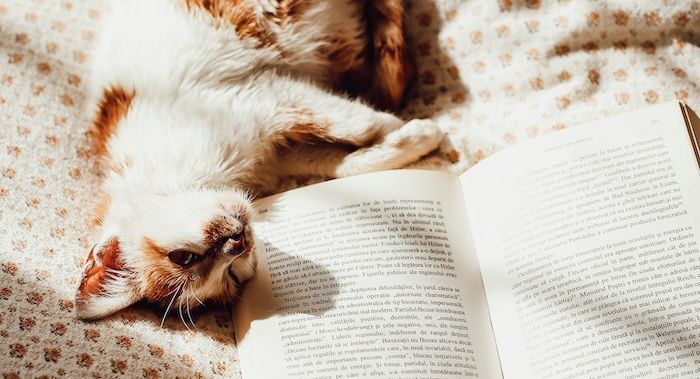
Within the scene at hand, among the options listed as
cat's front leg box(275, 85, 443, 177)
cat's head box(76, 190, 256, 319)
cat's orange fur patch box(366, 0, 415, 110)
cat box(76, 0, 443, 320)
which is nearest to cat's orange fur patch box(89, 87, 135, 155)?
cat box(76, 0, 443, 320)

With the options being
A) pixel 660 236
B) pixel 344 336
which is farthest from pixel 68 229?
pixel 660 236

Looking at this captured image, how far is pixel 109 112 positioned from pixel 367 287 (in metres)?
0.66

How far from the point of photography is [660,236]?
114cm

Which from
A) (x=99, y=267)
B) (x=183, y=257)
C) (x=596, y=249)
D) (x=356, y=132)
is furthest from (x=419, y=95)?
(x=99, y=267)

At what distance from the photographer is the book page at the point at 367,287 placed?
1.15m

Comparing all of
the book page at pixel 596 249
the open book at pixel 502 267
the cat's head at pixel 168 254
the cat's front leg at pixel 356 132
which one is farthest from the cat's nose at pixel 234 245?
the book page at pixel 596 249

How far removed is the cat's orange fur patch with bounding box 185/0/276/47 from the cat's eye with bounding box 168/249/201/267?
0.49 metres

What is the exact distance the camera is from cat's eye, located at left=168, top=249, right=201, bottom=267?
1.16 meters

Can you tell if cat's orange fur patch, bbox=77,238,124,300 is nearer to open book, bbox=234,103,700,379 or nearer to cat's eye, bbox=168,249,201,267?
cat's eye, bbox=168,249,201,267

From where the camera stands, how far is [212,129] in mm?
1278

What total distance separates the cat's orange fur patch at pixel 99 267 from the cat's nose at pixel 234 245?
0.20m

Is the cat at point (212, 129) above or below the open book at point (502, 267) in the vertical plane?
above

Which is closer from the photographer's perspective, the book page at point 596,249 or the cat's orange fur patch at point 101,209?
the book page at point 596,249

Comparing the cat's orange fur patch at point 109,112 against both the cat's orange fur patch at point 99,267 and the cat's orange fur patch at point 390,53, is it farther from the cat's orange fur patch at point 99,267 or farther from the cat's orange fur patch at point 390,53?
the cat's orange fur patch at point 390,53
